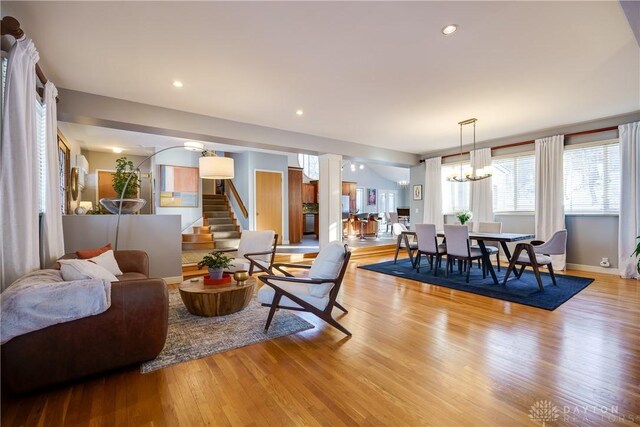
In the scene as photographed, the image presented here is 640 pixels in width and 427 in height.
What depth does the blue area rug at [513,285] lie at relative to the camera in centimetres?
362

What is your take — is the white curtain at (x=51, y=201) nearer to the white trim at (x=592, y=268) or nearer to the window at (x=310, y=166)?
the window at (x=310, y=166)

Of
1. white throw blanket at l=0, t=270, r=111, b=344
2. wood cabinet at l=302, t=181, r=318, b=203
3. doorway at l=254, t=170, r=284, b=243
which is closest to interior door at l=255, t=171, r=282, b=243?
doorway at l=254, t=170, r=284, b=243

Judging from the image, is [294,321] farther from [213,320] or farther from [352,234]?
[352,234]

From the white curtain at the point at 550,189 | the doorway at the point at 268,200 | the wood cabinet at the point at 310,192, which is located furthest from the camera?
the wood cabinet at the point at 310,192

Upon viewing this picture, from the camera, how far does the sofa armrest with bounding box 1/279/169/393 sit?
170 centimetres

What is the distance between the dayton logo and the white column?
470 centimetres

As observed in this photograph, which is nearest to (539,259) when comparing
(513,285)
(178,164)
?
(513,285)

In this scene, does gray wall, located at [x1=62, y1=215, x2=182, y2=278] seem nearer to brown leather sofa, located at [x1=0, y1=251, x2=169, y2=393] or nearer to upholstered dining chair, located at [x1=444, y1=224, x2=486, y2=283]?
brown leather sofa, located at [x1=0, y1=251, x2=169, y2=393]

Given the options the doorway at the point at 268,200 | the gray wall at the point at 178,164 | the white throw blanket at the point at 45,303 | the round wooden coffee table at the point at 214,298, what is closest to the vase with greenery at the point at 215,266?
the round wooden coffee table at the point at 214,298

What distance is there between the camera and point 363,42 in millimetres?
2643

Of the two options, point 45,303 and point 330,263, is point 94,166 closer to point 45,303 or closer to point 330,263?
point 45,303

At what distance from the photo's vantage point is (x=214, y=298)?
2.96 meters

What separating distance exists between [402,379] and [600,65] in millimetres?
3882

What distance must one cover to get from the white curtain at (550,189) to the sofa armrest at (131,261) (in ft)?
22.2
